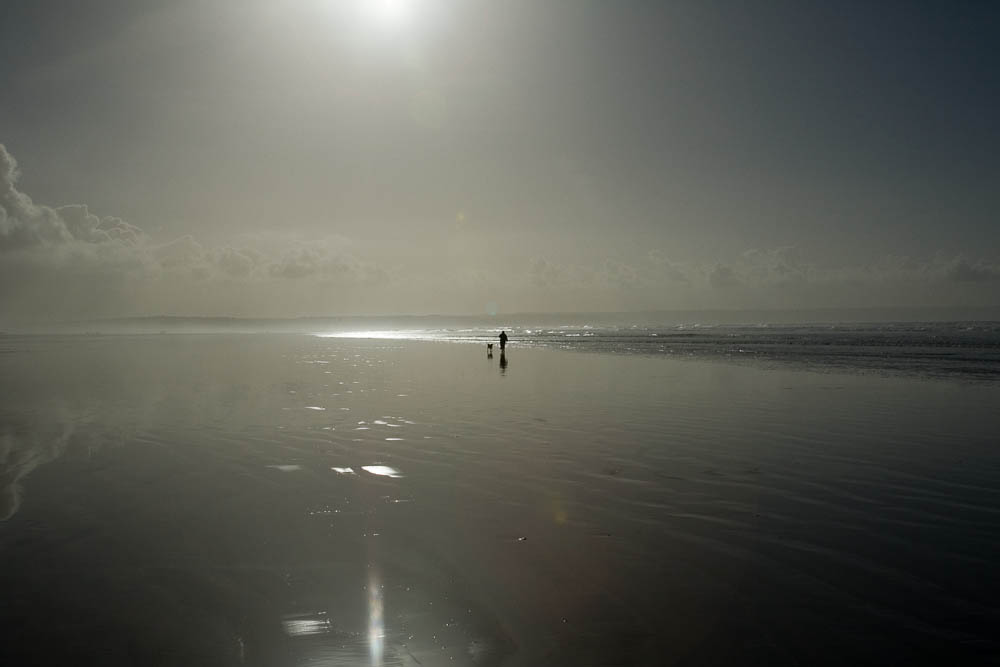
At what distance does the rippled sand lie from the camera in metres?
5.21

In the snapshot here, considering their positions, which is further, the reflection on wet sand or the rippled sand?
the reflection on wet sand

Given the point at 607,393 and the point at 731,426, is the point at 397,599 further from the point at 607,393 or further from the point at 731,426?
the point at 607,393

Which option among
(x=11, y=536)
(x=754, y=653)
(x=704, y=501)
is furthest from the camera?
(x=704, y=501)

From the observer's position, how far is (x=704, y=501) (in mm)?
9008

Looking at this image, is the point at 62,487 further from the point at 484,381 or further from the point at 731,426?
the point at 484,381

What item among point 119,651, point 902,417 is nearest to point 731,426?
point 902,417

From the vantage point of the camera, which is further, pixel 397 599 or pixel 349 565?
pixel 349 565

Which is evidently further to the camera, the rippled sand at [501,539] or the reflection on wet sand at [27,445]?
the reflection on wet sand at [27,445]

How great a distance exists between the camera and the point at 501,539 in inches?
298

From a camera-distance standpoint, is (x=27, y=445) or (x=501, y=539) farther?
(x=27, y=445)

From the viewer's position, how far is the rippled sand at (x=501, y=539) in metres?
5.21

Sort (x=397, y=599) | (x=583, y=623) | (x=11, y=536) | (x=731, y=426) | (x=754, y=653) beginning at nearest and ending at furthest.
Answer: (x=754, y=653), (x=583, y=623), (x=397, y=599), (x=11, y=536), (x=731, y=426)

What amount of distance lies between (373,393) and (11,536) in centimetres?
1473

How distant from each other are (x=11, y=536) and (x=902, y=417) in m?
19.6
